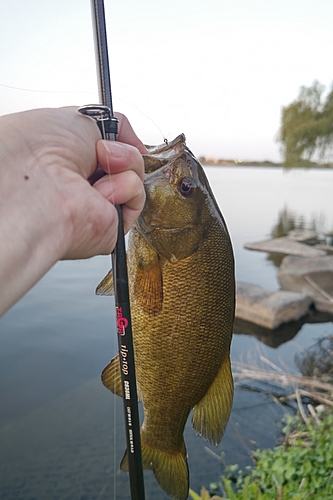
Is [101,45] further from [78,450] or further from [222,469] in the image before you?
[78,450]

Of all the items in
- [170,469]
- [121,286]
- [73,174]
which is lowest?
[170,469]

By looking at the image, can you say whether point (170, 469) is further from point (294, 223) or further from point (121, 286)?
point (294, 223)

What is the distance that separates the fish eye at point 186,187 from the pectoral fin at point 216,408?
0.63 metres

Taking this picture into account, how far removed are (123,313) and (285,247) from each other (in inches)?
587

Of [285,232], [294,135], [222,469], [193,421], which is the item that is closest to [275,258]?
[285,232]

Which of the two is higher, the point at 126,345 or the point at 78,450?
the point at 126,345

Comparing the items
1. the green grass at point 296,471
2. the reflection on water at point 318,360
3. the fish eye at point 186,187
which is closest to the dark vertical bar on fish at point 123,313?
the fish eye at point 186,187

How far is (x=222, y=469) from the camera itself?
452cm

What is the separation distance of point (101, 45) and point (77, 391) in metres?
5.98

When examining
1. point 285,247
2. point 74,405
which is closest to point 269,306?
point 74,405

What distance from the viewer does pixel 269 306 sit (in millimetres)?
8211

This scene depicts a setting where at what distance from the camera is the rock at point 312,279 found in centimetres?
916

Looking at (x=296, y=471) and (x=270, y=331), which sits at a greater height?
(x=296, y=471)

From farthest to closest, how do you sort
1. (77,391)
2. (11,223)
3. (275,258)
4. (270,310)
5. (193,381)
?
(275,258) → (270,310) → (77,391) → (193,381) → (11,223)
